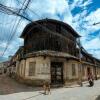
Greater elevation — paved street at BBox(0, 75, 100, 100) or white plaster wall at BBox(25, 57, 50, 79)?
Result: white plaster wall at BBox(25, 57, 50, 79)

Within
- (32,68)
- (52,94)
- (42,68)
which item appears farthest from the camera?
(32,68)

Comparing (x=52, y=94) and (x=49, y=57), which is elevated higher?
(x=49, y=57)

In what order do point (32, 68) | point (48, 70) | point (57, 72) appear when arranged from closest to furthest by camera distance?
point (48, 70) < point (32, 68) < point (57, 72)

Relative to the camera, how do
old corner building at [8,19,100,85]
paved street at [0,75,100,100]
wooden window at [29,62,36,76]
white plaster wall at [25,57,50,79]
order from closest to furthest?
paved street at [0,75,100,100] < white plaster wall at [25,57,50,79] < old corner building at [8,19,100,85] < wooden window at [29,62,36,76]

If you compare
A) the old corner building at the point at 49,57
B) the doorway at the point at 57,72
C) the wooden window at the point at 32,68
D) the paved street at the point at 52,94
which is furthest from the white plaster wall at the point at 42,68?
the paved street at the point at 52,94

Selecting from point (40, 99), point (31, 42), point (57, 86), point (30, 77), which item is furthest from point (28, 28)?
point (40, 99)

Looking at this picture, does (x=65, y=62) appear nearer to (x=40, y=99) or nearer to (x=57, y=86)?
(x=57, y=86)

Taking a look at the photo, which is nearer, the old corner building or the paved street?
the paved street

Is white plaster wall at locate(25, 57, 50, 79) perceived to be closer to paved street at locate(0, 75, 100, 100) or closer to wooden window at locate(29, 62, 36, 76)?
wooden window at locate(29, 62, 36, 76)

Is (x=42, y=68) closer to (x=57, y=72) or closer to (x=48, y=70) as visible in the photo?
(x=48, y=70)

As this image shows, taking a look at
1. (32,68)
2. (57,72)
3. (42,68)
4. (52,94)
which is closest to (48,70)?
(42,68)

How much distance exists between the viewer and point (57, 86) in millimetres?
19906

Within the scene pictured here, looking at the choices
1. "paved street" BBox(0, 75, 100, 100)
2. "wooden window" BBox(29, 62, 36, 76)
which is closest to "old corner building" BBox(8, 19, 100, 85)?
"wooden window" BBox(29, 62, 36, 76)

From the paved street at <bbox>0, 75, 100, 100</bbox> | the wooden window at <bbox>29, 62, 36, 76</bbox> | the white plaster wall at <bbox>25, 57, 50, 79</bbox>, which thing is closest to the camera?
the paved street at <bbox>0, 75, 100, 100</bbox>
